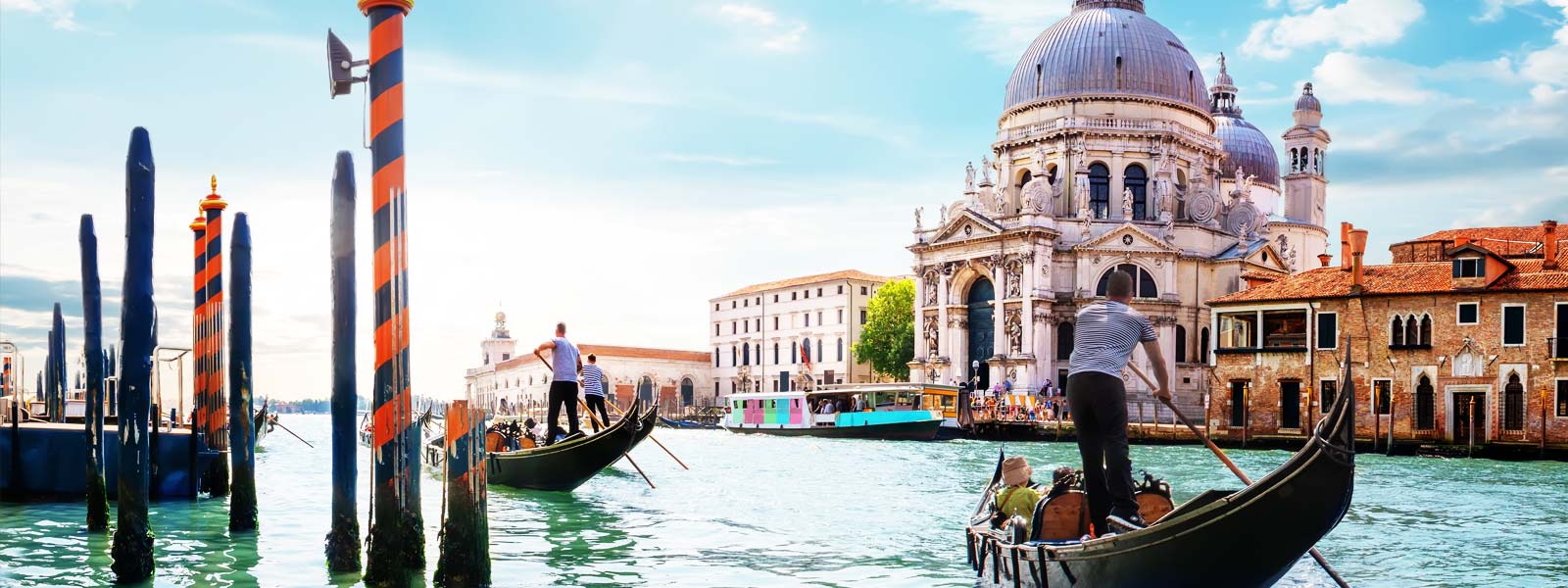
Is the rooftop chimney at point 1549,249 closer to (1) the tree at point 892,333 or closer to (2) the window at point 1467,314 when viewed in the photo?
(2) the window at point 1467,314

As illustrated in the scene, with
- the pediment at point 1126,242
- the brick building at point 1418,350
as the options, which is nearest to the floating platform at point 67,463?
the brick building at point 1418,350

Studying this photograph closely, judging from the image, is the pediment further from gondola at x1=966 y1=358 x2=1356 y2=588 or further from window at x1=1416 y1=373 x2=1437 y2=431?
gondola at x1=966 y1=358 x2=1356 y2=588

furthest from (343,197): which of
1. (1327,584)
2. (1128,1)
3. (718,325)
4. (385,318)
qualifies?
(718,325)

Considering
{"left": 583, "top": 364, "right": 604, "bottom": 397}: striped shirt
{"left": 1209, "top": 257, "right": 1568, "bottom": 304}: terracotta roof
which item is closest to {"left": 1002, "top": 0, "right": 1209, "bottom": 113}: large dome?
{"left": 1209, "top": 257, "right": 1568, "bottom": 304}: terracotta roof

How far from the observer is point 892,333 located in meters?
49.1

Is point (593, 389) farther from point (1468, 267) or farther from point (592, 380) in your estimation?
point (1468, 267)

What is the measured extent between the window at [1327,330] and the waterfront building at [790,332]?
28.4m

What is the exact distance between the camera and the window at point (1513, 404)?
24500mm

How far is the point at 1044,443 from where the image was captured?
100ft

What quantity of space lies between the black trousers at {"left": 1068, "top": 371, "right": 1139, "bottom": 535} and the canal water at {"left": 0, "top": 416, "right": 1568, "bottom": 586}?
2.02 ft

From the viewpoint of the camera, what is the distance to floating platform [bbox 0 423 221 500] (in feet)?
37.9

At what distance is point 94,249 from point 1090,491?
737cm

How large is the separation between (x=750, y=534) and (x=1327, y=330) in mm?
19435

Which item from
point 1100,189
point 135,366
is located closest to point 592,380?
point 135,366
